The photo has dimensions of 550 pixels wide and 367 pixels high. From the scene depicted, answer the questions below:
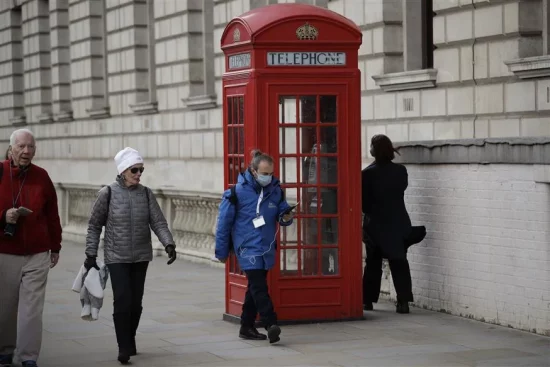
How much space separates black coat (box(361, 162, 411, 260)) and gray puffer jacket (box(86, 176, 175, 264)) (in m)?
2.53

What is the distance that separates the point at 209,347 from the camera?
10.3 meters

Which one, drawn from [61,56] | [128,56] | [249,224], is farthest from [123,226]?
[61,56]

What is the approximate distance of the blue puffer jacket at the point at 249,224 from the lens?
33.9ft

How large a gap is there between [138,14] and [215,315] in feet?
38.6

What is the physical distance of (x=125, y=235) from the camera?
32.1ft

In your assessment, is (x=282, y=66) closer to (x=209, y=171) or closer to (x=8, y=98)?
(x=209, y=171)

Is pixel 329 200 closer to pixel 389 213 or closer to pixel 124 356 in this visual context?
pixel 389 213

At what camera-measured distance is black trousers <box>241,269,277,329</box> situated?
33.5 ft

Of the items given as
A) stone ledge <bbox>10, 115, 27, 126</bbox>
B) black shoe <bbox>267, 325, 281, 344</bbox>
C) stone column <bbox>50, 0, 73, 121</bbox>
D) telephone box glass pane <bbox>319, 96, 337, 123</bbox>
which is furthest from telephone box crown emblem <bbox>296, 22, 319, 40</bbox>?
stone ledge <bbox>10, 115, 27, 126</bbox>

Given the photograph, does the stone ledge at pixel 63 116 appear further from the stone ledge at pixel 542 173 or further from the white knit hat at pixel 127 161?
the stone ledge at pixel 542 173

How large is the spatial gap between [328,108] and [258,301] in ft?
6.15

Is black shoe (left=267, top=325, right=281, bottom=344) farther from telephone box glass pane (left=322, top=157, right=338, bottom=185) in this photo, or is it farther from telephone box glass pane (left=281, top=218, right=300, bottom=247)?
telephone box glass pane (left=322, top=157, right=338, bottom=185)

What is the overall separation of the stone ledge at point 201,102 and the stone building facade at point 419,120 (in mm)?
49

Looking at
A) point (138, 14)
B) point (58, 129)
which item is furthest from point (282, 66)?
point (58, 129)
